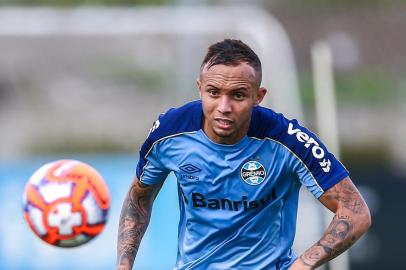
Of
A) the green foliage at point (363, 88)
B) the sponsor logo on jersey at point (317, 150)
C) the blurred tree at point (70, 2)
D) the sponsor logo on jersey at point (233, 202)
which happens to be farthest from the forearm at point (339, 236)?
the blurred tree at point (70, 2)

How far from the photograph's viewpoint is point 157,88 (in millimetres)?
16531

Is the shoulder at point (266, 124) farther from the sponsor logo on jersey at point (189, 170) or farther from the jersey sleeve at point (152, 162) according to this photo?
the jersey sleeve at point (152, 162)

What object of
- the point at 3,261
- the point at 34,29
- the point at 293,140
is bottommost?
the point at 3,261

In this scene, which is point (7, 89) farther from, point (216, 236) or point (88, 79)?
point (216, 236)

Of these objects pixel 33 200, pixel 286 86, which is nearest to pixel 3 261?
pixel 286 86

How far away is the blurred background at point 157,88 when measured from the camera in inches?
508

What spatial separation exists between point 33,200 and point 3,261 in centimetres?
630

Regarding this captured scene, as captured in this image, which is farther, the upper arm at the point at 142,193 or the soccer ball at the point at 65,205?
the soccer ball at the point at 65,205

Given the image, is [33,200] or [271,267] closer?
[271,267]

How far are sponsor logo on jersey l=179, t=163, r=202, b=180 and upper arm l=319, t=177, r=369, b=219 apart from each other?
739 mm

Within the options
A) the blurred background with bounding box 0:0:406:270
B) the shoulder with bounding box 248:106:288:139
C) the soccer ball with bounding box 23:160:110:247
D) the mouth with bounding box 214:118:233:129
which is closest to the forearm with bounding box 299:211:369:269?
the shoulder with bounding box 248:106:288:139

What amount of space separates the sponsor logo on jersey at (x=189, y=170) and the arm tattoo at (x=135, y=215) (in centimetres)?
35

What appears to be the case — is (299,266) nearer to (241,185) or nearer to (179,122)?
(241,185)

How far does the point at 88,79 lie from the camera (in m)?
17.9
